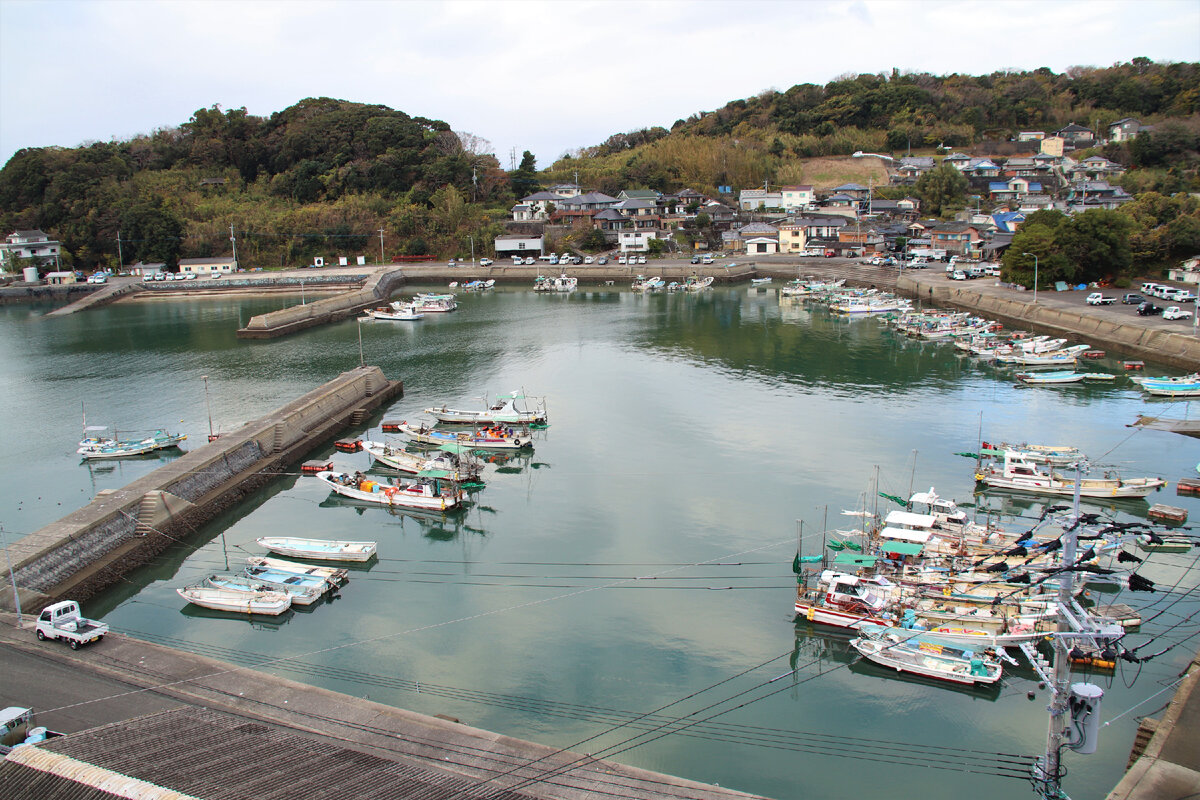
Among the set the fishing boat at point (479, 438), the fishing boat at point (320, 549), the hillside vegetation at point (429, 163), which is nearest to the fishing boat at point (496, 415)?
the fishing boat at point (479, 438)

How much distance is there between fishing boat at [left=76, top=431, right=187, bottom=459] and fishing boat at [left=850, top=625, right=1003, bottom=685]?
59.1 feet

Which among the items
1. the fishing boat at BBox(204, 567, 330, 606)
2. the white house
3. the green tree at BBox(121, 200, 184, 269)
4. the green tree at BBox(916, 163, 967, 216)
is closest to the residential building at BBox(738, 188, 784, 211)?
the white house

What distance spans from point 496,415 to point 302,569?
892cm

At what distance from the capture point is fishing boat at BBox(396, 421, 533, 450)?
67.3 ft

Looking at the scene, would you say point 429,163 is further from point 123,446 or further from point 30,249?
point 123,446

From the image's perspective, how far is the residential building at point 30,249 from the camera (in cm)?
5628

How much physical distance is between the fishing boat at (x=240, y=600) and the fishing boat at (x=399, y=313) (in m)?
29.6

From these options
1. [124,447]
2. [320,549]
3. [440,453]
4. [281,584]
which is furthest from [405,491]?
[124,447]

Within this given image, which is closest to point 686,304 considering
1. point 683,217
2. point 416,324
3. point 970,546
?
point 416,324

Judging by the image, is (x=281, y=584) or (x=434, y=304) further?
(x=434, y=304)

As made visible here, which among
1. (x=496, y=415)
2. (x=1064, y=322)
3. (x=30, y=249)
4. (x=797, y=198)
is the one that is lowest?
(x=496, y=415)

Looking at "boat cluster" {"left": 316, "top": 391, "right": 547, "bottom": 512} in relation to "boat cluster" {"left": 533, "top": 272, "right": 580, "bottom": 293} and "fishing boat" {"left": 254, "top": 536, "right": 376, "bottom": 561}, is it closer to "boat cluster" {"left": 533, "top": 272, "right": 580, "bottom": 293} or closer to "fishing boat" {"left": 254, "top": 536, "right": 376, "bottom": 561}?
"fishing boat" {"left": 254, "top": 536, "right": 376, "bottom": 561}

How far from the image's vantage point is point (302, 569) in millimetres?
13922

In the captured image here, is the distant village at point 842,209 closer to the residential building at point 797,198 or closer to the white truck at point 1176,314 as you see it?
the residential building at point 797,198
